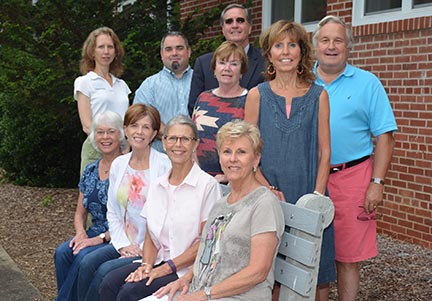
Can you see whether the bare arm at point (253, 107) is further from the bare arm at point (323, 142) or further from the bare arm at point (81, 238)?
the bare arm at point (81, 238)

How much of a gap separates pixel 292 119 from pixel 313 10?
5.01 m

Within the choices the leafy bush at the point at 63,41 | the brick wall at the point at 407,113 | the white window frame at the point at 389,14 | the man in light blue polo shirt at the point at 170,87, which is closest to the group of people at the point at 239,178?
the man in light blue polo shirt at the point at 170,87

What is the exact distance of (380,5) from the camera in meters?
6.75

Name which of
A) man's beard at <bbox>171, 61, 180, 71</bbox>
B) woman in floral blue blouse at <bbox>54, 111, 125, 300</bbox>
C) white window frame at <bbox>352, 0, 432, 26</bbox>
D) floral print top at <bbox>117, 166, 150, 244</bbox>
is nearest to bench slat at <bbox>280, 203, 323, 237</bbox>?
floral print top at <bbox>117, 166, 150, 244</bbox>

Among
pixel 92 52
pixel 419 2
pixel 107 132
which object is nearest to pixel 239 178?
pixel 107 132

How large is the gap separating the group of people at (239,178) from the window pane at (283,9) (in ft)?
13.5

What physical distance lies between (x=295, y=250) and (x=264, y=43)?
46.0 inches

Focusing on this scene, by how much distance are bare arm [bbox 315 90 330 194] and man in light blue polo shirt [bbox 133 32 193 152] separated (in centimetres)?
185

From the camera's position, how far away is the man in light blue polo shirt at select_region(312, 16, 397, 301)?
3447 mm

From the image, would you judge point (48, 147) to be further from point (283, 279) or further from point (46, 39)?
point (283, 279)

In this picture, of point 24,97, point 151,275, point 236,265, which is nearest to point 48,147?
point 24,97

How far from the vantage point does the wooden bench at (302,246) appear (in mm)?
2684

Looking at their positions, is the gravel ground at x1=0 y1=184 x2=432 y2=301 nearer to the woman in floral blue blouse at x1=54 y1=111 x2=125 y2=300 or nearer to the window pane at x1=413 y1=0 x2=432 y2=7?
the woman in floral blue blouse at x1=54 y1=111 x2=125 y2=300

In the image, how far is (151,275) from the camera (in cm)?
333
